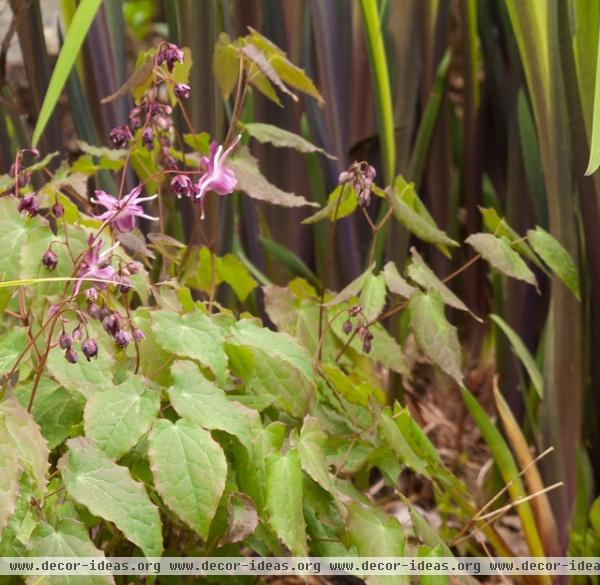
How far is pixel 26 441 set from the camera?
2.41 feet

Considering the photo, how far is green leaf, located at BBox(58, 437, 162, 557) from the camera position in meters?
0.75

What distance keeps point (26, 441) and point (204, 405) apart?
0.15 meters

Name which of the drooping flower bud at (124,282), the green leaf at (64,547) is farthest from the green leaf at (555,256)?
the green leaf at (64,547)

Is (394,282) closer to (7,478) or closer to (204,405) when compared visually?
(204,405)

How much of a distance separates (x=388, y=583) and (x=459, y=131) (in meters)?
0.91

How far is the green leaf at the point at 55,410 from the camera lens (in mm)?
859

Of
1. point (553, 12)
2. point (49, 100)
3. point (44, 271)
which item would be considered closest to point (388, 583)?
point (44, 271)

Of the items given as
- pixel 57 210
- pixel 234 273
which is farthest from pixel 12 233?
pixel 234 273

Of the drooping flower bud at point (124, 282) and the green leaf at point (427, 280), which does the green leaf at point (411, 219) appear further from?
the drooping flower bud at point (124, 282)

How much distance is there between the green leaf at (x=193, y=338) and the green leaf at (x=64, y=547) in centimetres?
16

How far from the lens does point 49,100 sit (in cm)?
89

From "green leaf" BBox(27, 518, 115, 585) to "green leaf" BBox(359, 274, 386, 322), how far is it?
1.10 feet

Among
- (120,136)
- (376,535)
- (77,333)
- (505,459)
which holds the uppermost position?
(120,136)

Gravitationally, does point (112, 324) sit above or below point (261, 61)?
below
